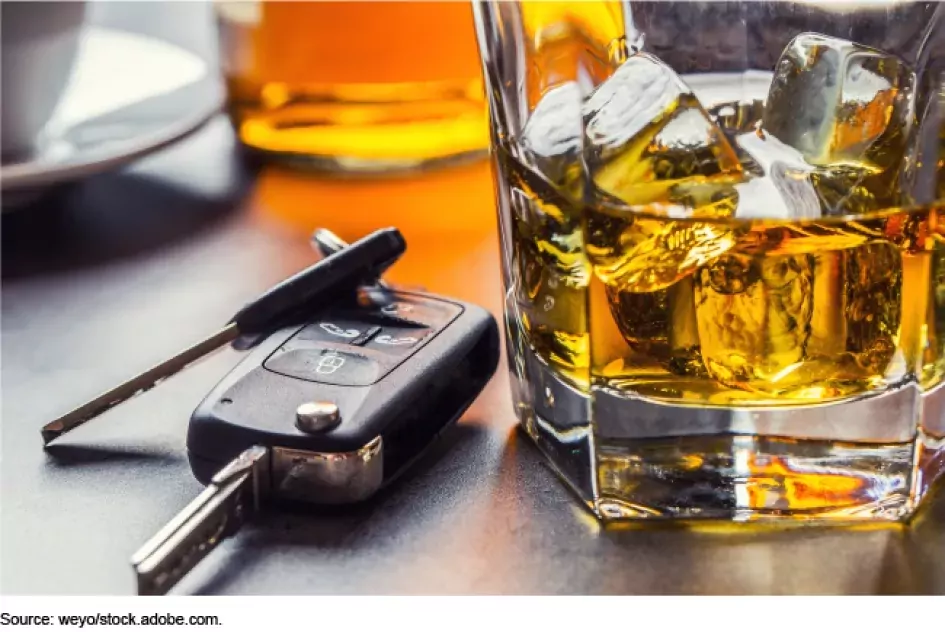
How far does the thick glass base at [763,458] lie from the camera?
1.38ft

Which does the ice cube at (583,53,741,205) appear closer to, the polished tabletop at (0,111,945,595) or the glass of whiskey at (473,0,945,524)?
the glass of whiskey at (473,0,945,524)

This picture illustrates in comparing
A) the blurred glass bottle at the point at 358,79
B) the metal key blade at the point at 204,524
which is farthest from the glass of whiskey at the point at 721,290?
the blurred glass bottle at the point at 358,79

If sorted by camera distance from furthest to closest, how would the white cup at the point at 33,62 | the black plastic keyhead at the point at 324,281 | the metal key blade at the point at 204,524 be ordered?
the white cup at the point at 33,62 < the black plastic keyhead at the point at 324,281 < the metal key blade at the point at 204,524

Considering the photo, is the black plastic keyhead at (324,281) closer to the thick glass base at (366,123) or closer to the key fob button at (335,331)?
the key fob button at (335,331)

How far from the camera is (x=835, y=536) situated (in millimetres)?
424

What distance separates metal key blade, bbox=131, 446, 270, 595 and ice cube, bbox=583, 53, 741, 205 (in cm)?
14

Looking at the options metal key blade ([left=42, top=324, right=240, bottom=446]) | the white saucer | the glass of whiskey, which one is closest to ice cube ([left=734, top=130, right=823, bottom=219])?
the glass of whiskey

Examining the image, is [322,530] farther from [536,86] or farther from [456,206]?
[456,206]

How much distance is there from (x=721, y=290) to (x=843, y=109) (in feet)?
0.32

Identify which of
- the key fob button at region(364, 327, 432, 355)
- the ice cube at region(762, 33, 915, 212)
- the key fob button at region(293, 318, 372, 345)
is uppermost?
the ice cube at region(762, 33, 915, 212)

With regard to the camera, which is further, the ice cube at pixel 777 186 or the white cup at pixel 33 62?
the white cup at pixel 33 62

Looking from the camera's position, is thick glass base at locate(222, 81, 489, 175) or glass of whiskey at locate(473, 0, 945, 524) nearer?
glass of whiskey at locate(473, 0, 945, 524)

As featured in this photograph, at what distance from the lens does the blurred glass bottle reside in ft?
2.27
